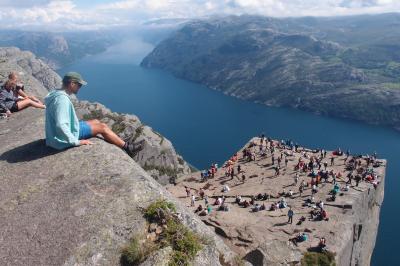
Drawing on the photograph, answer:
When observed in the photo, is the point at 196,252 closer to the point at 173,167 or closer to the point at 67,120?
the point at 67,120

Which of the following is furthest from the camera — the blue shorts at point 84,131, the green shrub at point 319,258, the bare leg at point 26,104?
the green shrub at point 319,258

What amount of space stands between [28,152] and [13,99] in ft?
22.6

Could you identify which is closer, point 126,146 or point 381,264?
point 126,146

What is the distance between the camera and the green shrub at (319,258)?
37375 mm

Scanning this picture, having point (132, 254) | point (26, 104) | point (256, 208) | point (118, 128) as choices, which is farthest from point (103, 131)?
point (118, 128)

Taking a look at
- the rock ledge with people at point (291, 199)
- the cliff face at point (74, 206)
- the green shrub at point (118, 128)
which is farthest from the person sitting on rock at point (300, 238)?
the green shrub at point (118, 128)

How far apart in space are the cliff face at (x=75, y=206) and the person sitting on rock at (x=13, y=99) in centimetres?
589

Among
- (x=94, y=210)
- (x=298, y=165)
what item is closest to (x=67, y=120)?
(x=94, y=210)

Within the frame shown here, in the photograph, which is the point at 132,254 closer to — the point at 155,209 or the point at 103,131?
the point at 155,209

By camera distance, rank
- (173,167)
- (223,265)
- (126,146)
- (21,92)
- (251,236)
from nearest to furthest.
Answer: (223,265), (126,146), (21,92), (251,236), (173,167)

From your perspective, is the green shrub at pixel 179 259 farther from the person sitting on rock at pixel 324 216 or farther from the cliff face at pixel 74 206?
the person sitting on rock at pixel 324 216

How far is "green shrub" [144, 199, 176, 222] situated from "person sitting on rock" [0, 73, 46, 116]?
12.1 meters

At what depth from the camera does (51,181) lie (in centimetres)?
1238

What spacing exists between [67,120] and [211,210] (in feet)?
120
